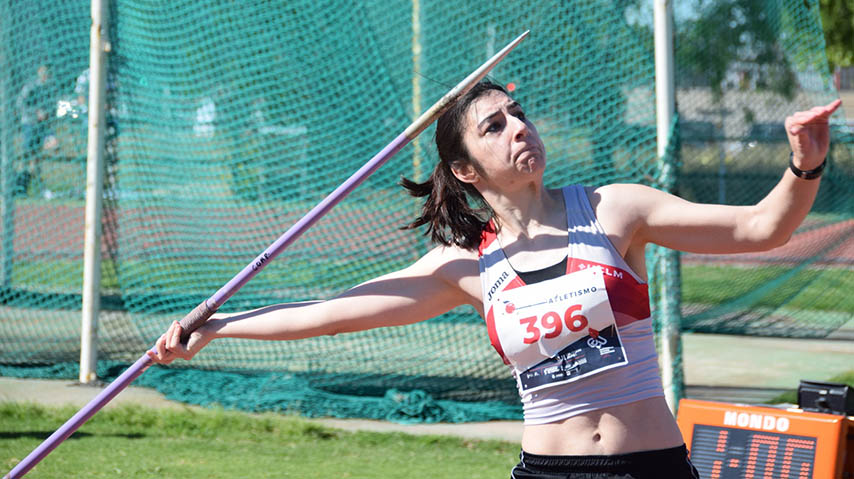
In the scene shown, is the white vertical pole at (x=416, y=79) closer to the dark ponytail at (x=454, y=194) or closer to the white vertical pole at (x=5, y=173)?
the white vertical pole at (x=5, y=173)

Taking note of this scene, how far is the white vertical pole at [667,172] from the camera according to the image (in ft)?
19.2

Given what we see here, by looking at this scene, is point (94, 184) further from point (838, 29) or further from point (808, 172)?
point (838, 29)

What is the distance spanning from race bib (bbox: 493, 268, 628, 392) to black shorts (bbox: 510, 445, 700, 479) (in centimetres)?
20

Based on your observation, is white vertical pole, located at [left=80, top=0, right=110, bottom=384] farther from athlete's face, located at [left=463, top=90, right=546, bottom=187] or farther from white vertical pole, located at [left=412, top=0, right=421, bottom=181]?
athlete's face, located at [left=463, top=90, right=546, bottom=187]

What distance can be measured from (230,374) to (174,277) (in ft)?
2.74

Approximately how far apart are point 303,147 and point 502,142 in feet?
14.5

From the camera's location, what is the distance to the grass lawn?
5.19 metres

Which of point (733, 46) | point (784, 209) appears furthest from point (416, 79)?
point (784, 209)

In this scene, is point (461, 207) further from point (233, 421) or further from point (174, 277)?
point (174, 277)

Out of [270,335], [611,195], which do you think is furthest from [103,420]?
[611,195]

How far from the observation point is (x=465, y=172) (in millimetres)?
2832

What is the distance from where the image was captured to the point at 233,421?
6.08 m

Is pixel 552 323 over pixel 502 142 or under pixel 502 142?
under

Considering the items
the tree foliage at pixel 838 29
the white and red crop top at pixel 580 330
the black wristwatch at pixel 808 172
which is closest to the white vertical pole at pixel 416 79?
the white and red crop top at pixel 580 330
